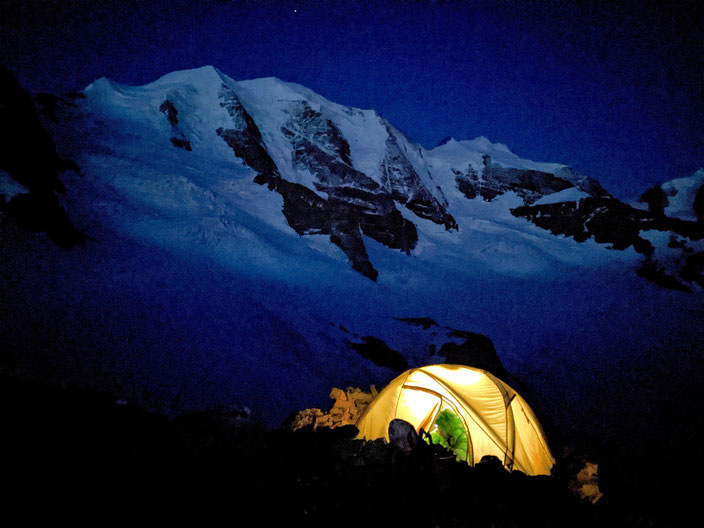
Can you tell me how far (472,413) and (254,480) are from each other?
4582 millimetres

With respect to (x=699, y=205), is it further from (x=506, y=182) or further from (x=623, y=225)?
(x=506, y=182)

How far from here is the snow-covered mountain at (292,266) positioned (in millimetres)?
7355

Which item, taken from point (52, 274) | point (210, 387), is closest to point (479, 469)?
point (210, 387)

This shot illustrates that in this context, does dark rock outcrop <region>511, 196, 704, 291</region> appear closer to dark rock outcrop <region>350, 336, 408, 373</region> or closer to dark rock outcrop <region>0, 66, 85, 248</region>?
dark rock outcrop <region>350, 336, 408, 373</region>

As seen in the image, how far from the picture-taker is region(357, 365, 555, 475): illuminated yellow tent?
536cm

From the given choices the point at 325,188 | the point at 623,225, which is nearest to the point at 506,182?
the point at 623,225

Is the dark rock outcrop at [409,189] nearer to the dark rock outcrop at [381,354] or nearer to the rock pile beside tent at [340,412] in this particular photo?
the dark rock outcrop at [381,354]

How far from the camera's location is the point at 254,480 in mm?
2480

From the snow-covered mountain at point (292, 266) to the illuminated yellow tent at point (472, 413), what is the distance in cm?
257

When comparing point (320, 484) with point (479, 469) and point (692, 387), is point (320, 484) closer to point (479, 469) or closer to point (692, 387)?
point (479, 469)

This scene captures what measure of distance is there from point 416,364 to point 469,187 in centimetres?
3888

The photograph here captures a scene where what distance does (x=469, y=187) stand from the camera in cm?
4234

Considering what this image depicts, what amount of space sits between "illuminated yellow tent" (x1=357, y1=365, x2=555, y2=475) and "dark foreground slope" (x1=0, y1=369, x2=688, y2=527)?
5.89 feet

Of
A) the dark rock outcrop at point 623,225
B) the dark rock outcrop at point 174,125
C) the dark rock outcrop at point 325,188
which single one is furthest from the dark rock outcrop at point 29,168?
the dark rock outcrop at point 623,225
